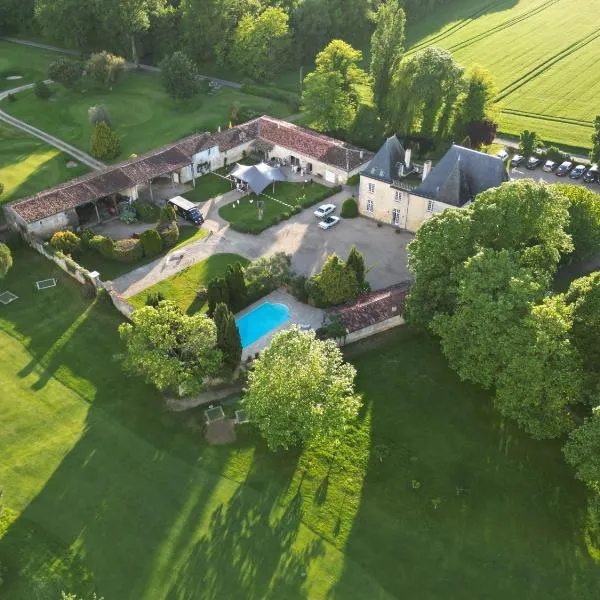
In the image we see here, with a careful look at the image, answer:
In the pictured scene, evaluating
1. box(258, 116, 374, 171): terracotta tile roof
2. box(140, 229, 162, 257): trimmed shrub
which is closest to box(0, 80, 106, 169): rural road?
box(258, 116, 374, 171): terracotta tile roof

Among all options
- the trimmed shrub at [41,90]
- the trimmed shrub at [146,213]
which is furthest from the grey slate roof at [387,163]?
the trimmed shrub at [41,90]

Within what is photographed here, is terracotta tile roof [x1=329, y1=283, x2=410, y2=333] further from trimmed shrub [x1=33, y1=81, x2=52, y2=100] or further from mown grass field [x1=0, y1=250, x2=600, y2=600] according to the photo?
trimmed shrub [x1=33, y1=81, x2=52, y2=100]

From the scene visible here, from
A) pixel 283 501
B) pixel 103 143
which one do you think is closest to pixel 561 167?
pixel 103 143

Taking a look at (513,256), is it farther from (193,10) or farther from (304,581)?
(193,10)

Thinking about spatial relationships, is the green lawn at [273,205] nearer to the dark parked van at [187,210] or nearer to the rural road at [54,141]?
the dark parked van at [187,210]

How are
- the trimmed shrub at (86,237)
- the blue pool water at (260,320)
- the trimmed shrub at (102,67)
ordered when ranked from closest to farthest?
the blue pool water at (260,320) → the trimmed shrub at (86,237) → the trimmed shrub at (102,67)

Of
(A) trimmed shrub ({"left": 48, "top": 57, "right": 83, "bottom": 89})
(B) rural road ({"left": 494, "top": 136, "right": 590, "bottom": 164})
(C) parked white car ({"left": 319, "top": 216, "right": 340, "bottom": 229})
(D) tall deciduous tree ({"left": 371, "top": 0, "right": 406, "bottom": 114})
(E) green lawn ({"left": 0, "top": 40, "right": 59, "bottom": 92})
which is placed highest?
(D) tall deciduous tree ({"left": 371, "top": 0, "right": 406, "bottom": 114})
